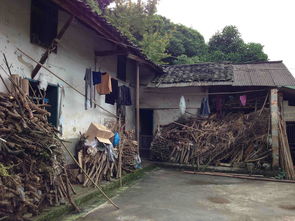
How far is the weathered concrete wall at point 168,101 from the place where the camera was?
1240 cm

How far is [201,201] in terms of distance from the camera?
6504mm

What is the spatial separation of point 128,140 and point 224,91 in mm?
5837

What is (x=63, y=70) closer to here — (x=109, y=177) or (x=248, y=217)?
(x=109, y=177)

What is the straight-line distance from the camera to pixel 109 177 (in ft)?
25.8

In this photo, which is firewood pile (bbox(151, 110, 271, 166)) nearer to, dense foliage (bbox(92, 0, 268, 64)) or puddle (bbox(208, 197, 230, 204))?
puddle (bbox(208, 197, 230, 204))

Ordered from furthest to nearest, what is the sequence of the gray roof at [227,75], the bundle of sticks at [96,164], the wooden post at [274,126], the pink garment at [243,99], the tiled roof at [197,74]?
the tiled roof at [197,74] < the pink garment at [243,99] < the gray roof at [227,75] < the wooden post at [274,126] < the bundle of sticks at [96,164]

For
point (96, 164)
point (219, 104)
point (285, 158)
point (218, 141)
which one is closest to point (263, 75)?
point (219, 104)

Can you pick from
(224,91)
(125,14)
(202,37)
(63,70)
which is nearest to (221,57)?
(202,37)

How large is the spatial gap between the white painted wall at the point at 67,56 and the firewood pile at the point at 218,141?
10.3 feet

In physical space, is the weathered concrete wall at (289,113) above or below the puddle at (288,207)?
above

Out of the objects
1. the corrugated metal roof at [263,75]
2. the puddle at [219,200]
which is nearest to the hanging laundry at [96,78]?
the puddle at [219,200]

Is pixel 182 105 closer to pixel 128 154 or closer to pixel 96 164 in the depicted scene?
pixel 128 154

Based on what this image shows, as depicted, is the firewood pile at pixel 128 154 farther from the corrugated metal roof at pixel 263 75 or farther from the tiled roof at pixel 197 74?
the corrugated metal roof at pixel 263 75

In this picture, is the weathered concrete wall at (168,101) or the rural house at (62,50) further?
the weathered concrete wall at (168,101)
